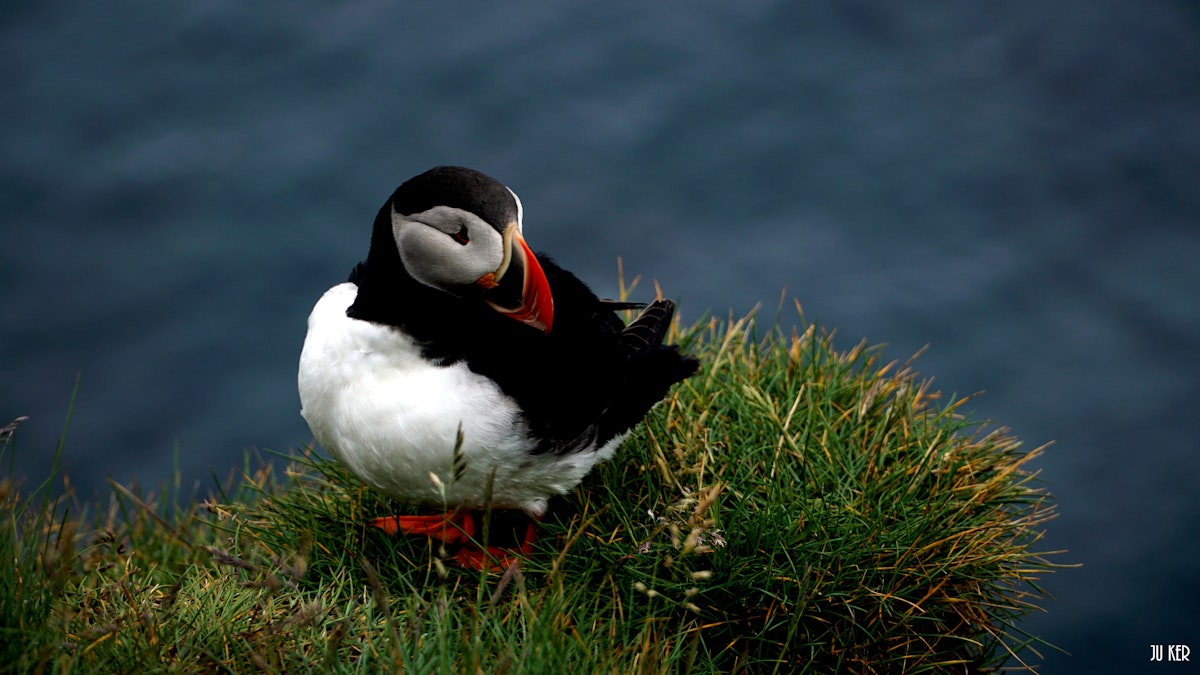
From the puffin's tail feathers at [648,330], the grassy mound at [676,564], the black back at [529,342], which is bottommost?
the grassy mound at [676,564]

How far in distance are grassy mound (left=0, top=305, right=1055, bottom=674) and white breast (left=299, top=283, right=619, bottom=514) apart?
0.86 ft

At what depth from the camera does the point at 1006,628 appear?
3.60 metres

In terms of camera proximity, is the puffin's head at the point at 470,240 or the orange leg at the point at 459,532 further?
the orange leg at the point at 459,532

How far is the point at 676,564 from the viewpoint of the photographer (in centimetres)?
303

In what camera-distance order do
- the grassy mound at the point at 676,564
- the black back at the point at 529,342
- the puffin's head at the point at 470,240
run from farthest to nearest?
the black back at the point at 529,342 → the puffin's head at the point at 470,240 → the grassy mound at the point at 676,564

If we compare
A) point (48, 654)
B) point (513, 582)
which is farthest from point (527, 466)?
point (48, 654)

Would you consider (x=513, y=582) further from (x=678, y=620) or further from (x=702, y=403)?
(x=702, y=403)

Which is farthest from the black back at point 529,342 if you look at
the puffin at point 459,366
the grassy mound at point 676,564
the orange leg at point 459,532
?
the orange leg at point 459,532

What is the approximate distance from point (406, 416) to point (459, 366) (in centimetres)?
20

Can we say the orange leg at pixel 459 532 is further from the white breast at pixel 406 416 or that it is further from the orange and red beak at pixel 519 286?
the orange and red beak at pixel 519 286

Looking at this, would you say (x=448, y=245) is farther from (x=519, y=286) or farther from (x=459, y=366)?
(x=459, y=366)

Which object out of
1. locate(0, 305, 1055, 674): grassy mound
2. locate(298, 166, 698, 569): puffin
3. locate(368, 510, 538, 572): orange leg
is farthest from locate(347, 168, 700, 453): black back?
locate(368, 510, 538, 572): orange leg

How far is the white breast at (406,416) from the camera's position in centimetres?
296

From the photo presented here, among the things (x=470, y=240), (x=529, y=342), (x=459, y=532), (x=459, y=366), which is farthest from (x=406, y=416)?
(x=459, y=532)
